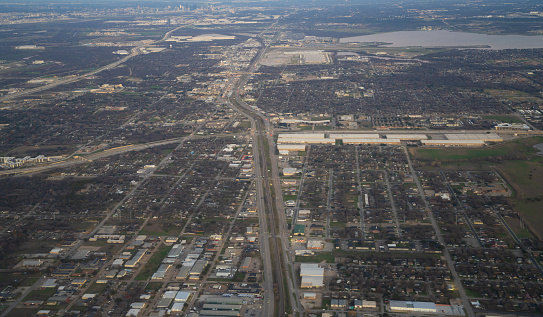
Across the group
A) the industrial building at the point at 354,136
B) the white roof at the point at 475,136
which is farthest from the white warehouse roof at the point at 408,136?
the white roof at the point at 475,136

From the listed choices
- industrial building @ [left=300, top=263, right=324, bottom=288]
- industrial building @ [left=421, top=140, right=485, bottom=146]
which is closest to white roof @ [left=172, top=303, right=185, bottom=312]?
industrial building @ [left=300, top=263, right=324, bottom=288]

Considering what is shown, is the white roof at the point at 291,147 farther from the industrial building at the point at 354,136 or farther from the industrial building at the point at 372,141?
the industrial building at the point at 372,141

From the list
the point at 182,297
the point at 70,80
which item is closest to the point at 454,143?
the point at 182,297

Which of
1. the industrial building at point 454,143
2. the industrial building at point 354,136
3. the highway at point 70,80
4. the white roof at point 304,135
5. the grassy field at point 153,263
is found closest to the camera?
the grassy field at point 153,263

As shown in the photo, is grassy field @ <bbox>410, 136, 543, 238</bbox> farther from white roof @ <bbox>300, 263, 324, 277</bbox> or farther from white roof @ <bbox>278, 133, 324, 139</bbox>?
white roof @ <bbox>300, 263, 324, 277</bbox>

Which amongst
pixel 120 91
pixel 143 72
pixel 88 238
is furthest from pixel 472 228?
pixel 143 72

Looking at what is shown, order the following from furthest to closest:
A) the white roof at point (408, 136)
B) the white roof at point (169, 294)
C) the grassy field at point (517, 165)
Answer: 1. the white roof at point (408, 136)
2. the grassy field at point (517, 165)
3. the white roof at point (169, 294)

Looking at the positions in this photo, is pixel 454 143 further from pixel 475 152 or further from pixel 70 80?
pixel 70 80
